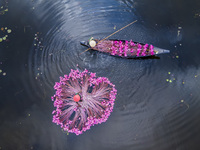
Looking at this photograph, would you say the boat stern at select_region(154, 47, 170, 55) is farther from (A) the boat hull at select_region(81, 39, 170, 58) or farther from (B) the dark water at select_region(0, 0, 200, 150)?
(B) the dark water at select_region(0, 0, 200, 150)

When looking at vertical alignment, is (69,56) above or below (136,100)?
above

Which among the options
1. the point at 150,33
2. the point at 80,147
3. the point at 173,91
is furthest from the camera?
the point at 150,33

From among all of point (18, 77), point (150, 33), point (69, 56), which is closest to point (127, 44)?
point (150, 33)

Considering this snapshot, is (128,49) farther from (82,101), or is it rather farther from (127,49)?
(82,101)

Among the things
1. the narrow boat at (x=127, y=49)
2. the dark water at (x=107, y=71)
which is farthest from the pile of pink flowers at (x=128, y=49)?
the dark water at (x=107, y=71)

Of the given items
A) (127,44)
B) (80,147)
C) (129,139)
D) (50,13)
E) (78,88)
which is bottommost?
(129,139)

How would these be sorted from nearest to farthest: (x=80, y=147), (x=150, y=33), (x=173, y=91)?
(x=80, y=147) < (x=173, y=91) < (x=150, y=33)

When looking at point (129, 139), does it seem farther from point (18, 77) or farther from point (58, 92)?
point (18, 77)

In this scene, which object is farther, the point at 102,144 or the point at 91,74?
the point at 91,74
